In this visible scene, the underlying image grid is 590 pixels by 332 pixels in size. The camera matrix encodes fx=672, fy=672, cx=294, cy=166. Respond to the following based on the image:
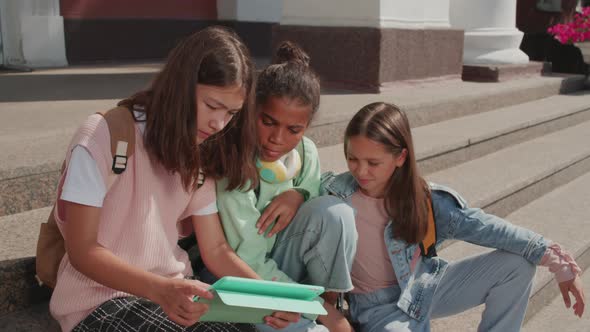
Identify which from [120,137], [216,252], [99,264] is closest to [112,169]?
[120,137]

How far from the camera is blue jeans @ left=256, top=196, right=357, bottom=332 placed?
198 cm

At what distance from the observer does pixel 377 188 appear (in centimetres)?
221

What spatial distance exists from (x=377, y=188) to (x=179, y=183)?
28.1 inches

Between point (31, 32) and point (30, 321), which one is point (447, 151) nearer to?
point (30, 321)

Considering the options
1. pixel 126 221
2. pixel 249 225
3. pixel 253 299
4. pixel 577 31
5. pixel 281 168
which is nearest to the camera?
pixel 253 299

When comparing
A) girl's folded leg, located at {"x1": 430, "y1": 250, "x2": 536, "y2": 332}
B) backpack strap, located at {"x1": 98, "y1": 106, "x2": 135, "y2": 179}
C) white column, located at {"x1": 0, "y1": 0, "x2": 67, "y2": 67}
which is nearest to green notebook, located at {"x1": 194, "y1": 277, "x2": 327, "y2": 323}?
backpack strap, located at {"x1": 98, "y1": 106, "x2": 135, "y2": 179}

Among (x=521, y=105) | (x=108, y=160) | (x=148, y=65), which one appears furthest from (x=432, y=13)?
(x=108, y=160)

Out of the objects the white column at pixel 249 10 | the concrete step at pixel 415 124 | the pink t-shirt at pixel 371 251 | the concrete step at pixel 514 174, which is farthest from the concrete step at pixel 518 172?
the white column at pixel 249 10

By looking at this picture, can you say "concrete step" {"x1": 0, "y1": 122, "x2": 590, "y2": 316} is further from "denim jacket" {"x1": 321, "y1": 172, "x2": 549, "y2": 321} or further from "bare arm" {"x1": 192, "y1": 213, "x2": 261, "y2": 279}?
"denim jacket" {"x1": 321, "y1": 172, "x2": 549, "y2": 321}

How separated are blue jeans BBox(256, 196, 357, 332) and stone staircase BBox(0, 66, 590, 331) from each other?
0.60 metres

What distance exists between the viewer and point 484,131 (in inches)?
173

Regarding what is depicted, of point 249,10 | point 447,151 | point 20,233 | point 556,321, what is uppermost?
point 249,10

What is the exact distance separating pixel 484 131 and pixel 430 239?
7.77 ft

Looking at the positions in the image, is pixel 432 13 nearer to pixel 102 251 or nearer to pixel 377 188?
pixel 377 188
